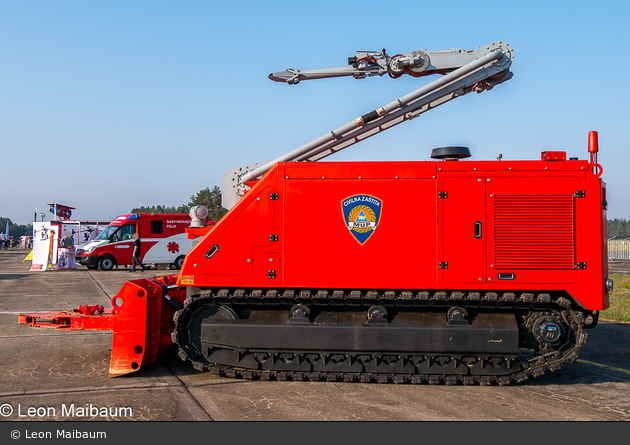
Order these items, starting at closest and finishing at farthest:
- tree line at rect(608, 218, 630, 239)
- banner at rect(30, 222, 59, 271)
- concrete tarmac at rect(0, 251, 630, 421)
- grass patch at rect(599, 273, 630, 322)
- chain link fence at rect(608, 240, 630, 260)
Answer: concrete tarmac at rect(0, 251, 630, 421) < grass patch at rect(599, 273, 630, 322) < banner at rect(30, 222, 59, 271) < chain link fence at rect(608, 240, 630, 260) < tree line at rect(608, 218, 630, 239)

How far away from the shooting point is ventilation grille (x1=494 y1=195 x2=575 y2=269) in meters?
6.25

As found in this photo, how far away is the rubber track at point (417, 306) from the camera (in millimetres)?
6160

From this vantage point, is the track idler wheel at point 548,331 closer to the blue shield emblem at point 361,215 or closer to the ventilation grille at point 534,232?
the ventilation grille at point 534,232

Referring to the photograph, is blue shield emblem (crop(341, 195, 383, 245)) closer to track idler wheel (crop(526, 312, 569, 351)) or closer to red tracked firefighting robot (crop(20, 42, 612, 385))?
red tracked firefighting robot (crop(20, 42, 612, 385))

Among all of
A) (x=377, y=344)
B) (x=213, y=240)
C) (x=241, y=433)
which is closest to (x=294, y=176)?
(x=213, y=240)

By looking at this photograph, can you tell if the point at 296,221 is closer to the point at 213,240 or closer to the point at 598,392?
the point at 213,240

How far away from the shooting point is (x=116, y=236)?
26.2 metres

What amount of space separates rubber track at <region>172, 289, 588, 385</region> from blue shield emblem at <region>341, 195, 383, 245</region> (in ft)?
2.66

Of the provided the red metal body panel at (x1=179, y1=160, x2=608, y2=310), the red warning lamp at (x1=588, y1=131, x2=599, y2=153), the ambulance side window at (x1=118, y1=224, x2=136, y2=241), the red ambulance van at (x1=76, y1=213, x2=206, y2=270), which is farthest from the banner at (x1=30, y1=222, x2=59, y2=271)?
the red warning lamp at (x1=588, y1=131, x2=599, y2=153)

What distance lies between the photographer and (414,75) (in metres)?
7.74

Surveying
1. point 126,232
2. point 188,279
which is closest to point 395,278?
point 188,279

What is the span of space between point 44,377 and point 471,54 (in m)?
7.83

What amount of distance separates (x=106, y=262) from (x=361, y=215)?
23219 millimetres

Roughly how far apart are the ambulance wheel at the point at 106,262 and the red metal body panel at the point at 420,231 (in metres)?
21.9
